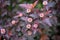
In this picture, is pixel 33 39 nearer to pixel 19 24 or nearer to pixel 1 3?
pixel 19 24

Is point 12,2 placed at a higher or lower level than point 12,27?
higher

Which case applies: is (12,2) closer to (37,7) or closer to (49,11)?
(37,7)

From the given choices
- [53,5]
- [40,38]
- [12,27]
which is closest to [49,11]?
[53,5]

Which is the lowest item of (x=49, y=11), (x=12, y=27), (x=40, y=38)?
(x=40, y=38)

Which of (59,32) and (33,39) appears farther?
(59,32)

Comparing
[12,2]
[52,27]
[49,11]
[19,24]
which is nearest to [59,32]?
[52,27]

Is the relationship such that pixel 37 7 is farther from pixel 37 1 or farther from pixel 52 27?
pixel 52 27

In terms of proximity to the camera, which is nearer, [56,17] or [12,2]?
[56,17]

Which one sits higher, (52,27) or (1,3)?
(1,3)
